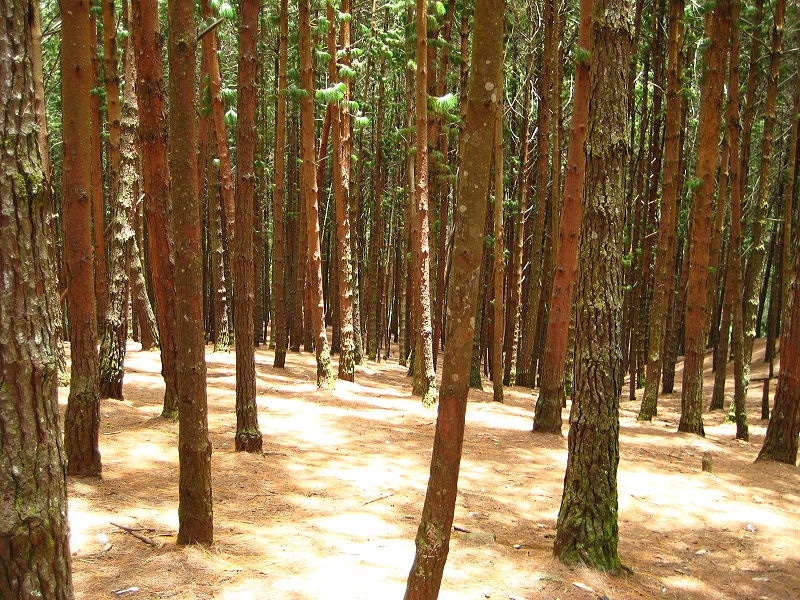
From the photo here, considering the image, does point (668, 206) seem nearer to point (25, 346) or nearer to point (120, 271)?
point (120, 271)

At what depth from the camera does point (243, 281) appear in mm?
7953

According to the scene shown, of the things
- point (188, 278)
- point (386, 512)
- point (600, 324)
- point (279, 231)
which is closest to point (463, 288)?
point (188, 278)

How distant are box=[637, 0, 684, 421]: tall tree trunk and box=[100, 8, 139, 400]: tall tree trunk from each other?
8.50m

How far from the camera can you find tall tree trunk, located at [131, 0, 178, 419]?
6805 millimetres

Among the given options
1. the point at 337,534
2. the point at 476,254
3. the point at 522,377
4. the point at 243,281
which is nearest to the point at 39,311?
the point at 476,254

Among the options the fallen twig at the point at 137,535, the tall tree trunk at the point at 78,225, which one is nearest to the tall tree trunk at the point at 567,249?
the tall tree trunk at the point at 78,225

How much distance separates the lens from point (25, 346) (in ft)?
8.89

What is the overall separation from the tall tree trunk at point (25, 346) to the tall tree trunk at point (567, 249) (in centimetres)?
745

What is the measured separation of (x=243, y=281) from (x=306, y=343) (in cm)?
Answer: 1396

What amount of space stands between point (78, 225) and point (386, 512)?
3.77 metres

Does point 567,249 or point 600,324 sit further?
point 567,249

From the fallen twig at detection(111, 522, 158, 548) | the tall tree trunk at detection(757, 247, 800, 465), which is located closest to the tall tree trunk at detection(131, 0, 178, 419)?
the fallen twig at detection(111, 522, 158, 548)

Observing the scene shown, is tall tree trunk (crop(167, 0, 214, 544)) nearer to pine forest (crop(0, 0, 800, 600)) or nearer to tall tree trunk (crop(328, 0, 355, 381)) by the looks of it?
pine forest (crop(0, 0, 800, 600))

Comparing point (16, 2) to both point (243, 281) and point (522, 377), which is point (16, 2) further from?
point (522, 377)
